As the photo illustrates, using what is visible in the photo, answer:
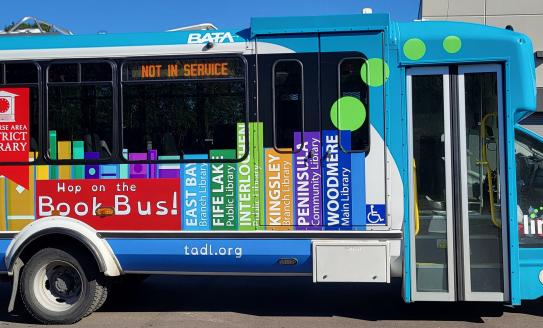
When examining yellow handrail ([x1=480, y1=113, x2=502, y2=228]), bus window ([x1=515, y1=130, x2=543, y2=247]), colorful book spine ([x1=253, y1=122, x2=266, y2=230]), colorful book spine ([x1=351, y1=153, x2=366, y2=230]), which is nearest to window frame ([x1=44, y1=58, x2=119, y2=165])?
colorful book spine ([x1=253, y1=122, x2=266, y2=230])

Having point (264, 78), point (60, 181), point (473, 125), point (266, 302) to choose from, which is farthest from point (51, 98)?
point (473, 125)

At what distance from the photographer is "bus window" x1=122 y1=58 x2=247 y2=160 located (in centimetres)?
515

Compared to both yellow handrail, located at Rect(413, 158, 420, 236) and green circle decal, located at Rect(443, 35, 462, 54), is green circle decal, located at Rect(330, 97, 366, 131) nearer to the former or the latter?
yellow handrail, located at Rect(413, 158, 420, 236)

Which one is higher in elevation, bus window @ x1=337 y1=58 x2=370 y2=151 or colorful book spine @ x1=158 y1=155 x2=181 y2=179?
bus window @ x1=337 y1=58 x2=370 y2=151

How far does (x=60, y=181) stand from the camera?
532cm

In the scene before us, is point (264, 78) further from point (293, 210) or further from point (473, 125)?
point (473, 125)

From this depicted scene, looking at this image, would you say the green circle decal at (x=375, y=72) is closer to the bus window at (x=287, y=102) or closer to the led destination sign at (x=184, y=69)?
the bus window at (x=287, y=102)

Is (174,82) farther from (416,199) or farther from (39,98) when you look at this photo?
(416,199)

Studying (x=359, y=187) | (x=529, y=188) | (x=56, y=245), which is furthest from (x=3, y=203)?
(x=529, y=188)

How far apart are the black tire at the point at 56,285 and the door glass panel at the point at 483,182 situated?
12.0 feet

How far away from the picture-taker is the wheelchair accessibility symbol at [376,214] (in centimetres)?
495

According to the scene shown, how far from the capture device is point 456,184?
16.3ft

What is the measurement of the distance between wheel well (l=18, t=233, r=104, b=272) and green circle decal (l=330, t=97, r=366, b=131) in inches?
109

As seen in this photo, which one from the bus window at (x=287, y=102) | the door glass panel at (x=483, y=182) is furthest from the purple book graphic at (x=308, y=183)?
the door glass panel at (x=483, y=182)
